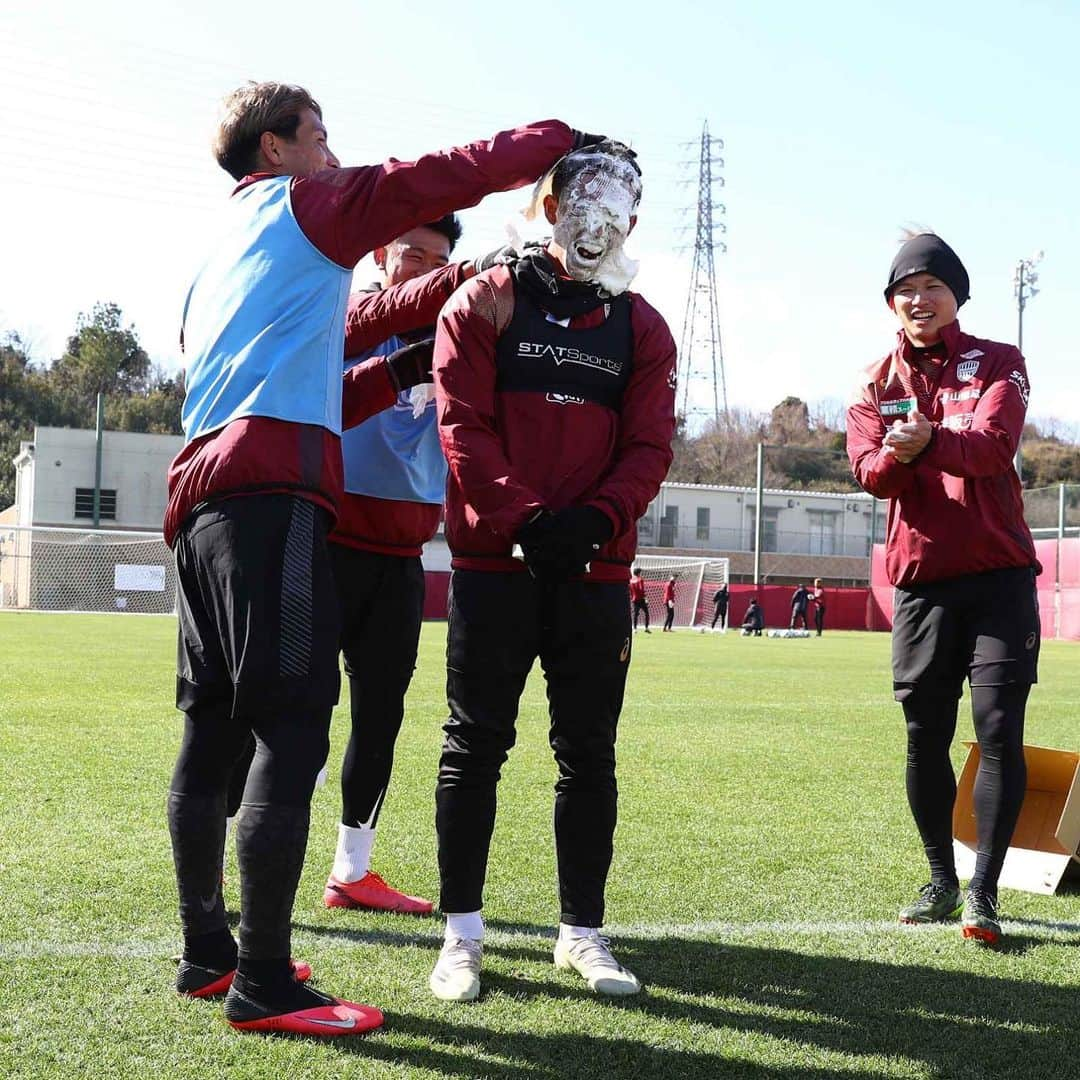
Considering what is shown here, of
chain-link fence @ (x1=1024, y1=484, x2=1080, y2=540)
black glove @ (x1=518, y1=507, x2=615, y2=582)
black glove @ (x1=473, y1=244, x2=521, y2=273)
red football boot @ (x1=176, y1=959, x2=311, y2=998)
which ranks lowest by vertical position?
red football boot @ (x1=176, y1=959, x2=311, y2=998)

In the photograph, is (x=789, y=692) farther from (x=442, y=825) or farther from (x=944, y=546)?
(x=442, y=825)

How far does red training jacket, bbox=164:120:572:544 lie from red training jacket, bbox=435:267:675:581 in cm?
40

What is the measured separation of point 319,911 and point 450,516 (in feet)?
4.57

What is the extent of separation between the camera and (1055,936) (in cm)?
372

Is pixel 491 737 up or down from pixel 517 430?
down

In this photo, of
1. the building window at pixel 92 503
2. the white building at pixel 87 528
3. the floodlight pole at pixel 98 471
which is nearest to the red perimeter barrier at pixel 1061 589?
the white building at pixel 87 528

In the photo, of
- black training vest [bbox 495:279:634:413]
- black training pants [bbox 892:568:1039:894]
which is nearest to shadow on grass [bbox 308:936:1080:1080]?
black training pants [bbox 892:568:1039:894]

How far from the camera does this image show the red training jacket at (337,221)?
2.69 metres

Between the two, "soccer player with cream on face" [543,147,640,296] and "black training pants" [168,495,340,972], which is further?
"soccer player with cream on face" [543,147,640,296]

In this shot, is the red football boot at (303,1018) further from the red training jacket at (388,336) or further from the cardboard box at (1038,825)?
the cardboard box at (1038,825)

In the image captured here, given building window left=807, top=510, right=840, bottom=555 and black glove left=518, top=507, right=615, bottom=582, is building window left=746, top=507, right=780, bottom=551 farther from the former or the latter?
black glove left=518, top=507, right=615, bottom=582

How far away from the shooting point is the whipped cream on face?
123 inches

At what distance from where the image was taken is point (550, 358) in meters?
3.14

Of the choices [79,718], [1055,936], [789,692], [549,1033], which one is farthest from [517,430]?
[789,692]
